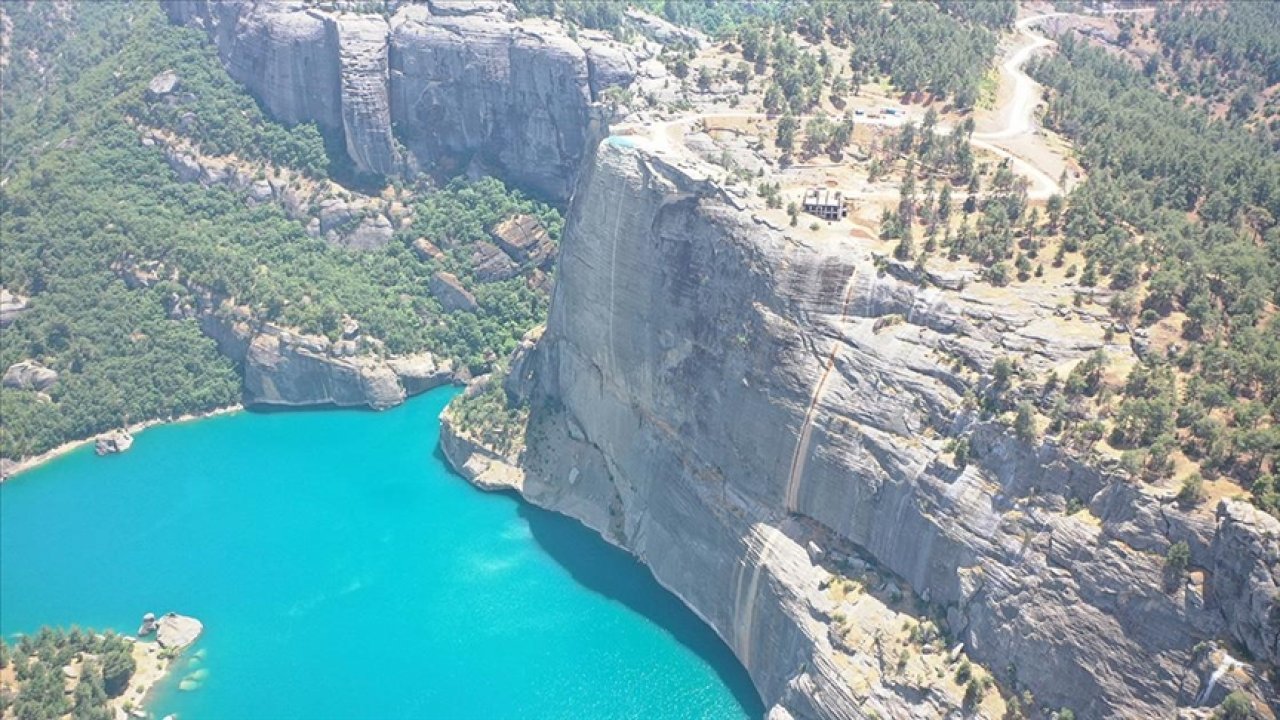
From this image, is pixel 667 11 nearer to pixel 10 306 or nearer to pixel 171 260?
pixel 171 260

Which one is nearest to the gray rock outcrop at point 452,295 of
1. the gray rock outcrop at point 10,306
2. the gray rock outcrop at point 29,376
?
the gray rock outcrop at point 29,376

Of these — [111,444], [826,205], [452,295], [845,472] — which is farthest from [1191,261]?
[111,444]

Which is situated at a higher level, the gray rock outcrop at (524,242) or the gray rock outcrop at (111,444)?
the gray rock outcrop at (524,242)

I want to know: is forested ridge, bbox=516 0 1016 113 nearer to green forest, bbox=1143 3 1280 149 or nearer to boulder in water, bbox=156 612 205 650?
green forest, bbox=1143 3 1280 149

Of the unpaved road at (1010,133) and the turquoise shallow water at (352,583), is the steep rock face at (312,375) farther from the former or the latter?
the unpaved road at (1010,133)

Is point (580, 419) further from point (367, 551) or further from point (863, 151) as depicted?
point (863, 151)

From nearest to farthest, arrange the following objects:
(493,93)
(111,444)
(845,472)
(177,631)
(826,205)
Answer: (845,472) → (826,205) → (177,631) → (111,444) → (493,93)
